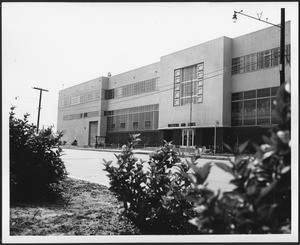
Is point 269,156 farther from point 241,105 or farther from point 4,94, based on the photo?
point 241,105

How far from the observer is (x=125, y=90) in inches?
929

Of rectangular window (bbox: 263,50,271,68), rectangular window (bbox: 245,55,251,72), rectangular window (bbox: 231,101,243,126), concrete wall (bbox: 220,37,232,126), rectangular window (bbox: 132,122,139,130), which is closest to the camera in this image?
rectangular window (bbox: 263,50,271,68)

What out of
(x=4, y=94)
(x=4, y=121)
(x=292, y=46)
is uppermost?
(x=292, y=46)

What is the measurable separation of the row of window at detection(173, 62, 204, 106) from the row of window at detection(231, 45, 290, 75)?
2.71m

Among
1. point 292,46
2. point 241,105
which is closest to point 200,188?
point 292,46

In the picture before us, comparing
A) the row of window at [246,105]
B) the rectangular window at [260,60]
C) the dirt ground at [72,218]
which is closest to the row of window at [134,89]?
the row of window at [246,105]

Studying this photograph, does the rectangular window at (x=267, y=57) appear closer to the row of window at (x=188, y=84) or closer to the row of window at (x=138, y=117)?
the row of window at (x=188, y=84)

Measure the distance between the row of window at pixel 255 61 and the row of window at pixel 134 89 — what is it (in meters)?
6.71

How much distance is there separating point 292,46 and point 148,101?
19629mm

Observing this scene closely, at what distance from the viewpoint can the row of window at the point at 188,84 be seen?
24.0 meters

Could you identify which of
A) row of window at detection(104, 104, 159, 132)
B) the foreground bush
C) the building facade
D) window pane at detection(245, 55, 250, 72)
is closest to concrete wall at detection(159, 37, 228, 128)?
the building facade

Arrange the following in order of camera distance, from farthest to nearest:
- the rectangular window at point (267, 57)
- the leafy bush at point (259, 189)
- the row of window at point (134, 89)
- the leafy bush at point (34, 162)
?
the row of window at point (134, 89) < the rectangular window at point (267, 57) < the leafy bush at point (34, 162) < the leafy bush at point (259, 189)

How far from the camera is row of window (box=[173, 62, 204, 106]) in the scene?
23953 millimetres

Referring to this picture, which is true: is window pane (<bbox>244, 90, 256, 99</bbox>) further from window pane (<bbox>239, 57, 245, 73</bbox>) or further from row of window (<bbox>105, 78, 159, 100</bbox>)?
row of window (<bbox>105, 78, 159, 100</bbox>)
